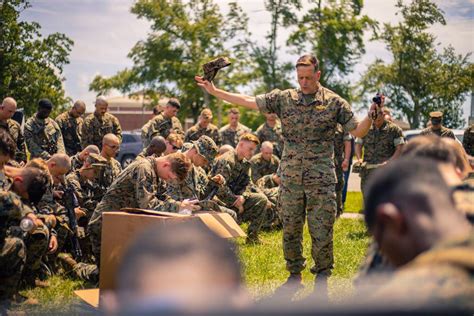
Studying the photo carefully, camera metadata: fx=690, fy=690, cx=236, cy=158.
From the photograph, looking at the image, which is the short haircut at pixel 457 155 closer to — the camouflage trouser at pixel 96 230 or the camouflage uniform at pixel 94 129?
the camouflage trouser at pixel 96 230

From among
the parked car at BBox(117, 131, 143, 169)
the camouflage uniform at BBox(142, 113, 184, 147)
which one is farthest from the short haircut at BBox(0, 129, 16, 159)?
the parked car at BBox(117, 131, 143, 169)

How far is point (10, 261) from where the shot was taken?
4.84 metres

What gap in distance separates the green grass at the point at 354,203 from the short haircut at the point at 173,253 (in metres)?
10.5

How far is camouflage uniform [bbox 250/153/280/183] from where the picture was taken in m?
11.2

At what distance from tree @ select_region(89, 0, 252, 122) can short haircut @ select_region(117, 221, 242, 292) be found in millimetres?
31412

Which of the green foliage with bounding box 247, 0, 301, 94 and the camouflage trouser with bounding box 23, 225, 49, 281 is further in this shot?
the green foliage with bounding box 247, 0, 301, 94

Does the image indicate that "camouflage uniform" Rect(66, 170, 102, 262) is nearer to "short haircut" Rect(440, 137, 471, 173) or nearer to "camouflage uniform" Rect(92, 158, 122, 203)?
"camouflage uniform" Rect(92, 158, 122, 203)

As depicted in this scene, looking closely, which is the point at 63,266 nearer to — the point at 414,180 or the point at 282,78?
the point at 414,180

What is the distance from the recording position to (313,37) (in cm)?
3397

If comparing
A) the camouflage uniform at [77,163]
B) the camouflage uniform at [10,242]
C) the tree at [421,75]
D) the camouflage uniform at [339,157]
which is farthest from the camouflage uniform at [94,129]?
the tree at [421,75]

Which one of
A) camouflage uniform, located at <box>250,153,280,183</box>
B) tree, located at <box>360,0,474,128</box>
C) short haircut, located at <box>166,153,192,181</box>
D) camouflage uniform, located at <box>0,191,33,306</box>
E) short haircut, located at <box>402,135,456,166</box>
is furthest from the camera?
tree, located at <box>360,0,474,128</box>

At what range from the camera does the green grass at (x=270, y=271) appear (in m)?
5.80

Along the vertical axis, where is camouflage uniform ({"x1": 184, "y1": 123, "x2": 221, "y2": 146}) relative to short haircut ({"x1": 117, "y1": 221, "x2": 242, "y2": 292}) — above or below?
below

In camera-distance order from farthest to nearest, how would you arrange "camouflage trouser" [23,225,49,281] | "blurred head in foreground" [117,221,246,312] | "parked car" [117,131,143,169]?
1. "parked car" [117,131,143,169]
2. "camouflage trouser" [23,225,49,281]
3. "blurred head in foreground" [117,221,246,312]
